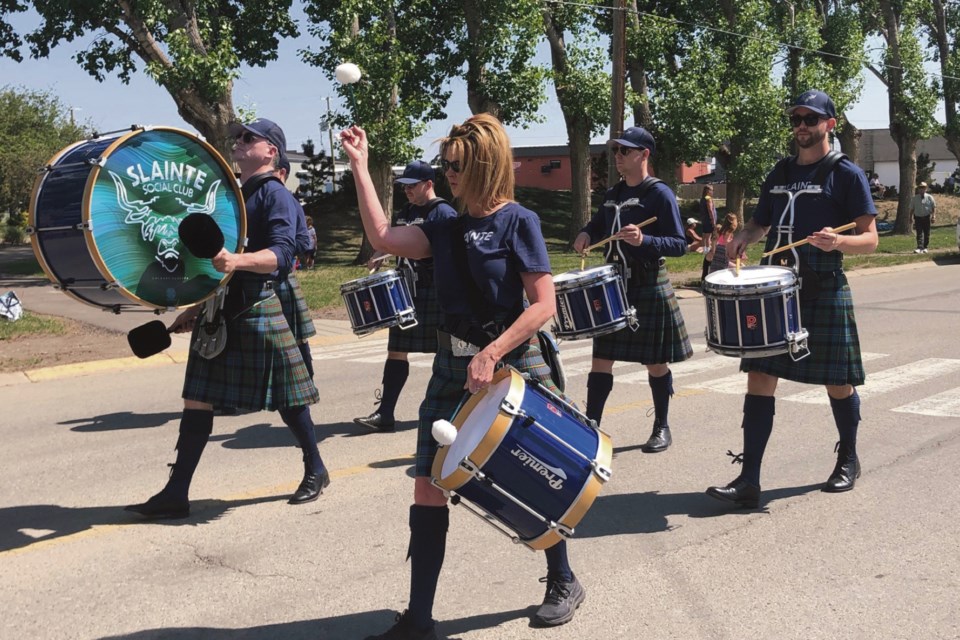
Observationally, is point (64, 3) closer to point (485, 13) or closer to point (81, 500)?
point (485, 13)

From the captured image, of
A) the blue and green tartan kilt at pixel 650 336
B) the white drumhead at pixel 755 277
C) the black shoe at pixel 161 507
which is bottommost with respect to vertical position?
the black shoe at pixel 161 507

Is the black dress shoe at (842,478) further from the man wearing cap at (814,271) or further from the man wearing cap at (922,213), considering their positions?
the man wearing cap at (922,213)

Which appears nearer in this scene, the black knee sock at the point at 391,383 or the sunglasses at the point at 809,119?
the sunglasses at the point at 809,119

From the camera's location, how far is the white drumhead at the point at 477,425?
10.1ft

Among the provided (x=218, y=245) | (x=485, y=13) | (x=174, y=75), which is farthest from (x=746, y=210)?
(x=218, y=245)

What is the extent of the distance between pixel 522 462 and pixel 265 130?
2694 millimetres

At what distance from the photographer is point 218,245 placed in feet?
13.9

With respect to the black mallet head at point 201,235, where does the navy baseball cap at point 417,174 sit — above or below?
above

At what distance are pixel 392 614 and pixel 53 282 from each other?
6.95 ft

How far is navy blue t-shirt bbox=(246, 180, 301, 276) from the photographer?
4828 mm

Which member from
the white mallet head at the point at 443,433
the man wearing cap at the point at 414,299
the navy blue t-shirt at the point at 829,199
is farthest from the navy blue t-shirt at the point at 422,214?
the white mallet head at the point at 443,433

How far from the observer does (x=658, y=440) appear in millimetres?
6328

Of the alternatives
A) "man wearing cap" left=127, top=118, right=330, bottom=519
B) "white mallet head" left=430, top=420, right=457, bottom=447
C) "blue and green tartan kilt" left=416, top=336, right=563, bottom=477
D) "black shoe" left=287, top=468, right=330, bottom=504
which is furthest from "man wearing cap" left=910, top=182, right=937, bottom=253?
"white mallet head" left=430, top=420, right=457, bottom=447

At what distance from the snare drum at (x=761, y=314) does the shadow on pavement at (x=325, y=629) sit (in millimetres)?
1805
